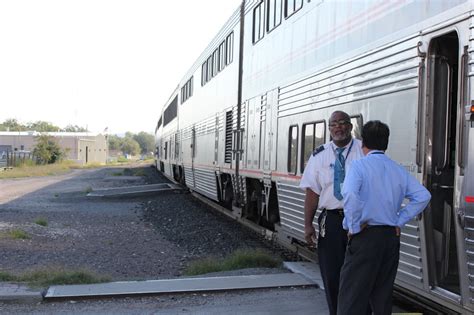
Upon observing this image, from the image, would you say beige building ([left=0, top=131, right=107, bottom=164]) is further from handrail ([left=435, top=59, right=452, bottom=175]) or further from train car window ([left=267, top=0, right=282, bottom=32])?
handrail ([left=435, top=59, right=452, bottom=175])

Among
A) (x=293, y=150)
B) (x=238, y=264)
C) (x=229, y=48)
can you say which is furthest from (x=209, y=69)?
(x=238, y=264)

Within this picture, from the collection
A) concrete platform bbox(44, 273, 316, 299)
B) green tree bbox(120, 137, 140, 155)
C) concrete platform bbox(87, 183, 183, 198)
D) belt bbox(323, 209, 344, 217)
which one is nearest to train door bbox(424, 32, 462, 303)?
belt bbox(323, 209, 344, 217)

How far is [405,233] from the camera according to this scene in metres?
4.93

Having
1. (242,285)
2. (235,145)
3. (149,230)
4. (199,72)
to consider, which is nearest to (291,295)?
(242,285)

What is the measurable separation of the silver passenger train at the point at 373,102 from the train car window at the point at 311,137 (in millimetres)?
16

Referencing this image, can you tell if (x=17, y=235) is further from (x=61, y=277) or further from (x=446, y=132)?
(x=446, y=132)

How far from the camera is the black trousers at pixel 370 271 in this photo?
12.8 ft

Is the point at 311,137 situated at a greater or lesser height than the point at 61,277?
greater

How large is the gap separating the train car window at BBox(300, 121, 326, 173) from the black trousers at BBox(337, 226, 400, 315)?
3.02 m

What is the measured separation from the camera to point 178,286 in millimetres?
6723

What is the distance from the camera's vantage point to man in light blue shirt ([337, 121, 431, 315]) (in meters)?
3.87

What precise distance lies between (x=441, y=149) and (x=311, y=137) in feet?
A: 9.51

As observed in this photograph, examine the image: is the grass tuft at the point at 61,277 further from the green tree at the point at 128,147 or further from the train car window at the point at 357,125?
the green tree at the point at 128,147

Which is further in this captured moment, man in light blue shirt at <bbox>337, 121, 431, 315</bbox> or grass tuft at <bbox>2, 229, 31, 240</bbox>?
grass tuft at <bbox>2, 229, 31, 240</bbox>
